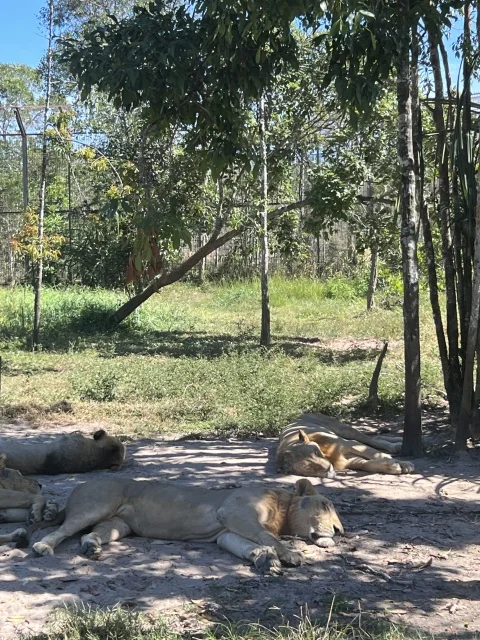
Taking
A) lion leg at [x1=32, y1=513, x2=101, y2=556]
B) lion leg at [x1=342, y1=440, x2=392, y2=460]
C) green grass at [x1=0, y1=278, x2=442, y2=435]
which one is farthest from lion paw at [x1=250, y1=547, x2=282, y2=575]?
green grass at [x1=0, y1=278, x2=442, y2=435]

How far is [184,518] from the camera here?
4.93 meters

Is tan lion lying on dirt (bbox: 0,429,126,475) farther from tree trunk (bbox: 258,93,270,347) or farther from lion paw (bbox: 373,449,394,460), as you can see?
tree trunk (bbox: 258,93,270,347)

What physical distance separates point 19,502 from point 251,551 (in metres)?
1.74

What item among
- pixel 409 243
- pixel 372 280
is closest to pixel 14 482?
pixel 409 243

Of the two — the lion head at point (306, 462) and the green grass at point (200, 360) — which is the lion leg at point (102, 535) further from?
the green grass at point (200, 360)

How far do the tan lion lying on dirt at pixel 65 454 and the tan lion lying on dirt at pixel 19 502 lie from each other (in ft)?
1.67

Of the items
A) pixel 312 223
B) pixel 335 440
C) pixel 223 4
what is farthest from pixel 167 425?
pixel 312 223

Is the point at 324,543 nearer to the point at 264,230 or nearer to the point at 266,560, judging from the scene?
the point at 266,560

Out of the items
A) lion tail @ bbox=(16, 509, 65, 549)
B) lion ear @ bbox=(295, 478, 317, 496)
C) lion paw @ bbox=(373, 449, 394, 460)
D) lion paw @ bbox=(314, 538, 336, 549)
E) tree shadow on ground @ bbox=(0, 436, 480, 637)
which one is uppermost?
lion ear @ bbox=(295, 478, 317, 496)

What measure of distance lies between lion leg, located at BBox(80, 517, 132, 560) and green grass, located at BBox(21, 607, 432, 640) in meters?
0.94

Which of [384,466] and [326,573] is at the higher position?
[384,466]

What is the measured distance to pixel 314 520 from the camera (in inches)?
192

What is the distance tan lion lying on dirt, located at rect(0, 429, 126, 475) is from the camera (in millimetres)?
6395

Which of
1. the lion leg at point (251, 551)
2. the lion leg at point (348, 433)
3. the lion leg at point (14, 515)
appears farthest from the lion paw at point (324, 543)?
the lion leg at point (348, 433)
